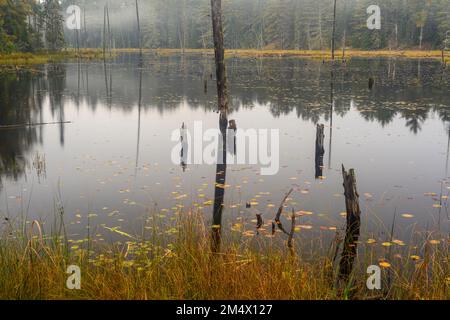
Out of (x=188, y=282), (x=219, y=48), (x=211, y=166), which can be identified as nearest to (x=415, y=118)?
(x=219, y=48)

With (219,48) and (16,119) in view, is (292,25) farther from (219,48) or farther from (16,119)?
(219,48)

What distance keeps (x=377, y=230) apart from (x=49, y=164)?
979cm

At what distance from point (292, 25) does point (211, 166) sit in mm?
113706

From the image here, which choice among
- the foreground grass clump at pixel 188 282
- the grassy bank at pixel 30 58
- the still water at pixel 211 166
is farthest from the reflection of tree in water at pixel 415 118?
the grassy bank at pixel 30 58

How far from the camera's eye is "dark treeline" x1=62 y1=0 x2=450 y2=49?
99.8 meters

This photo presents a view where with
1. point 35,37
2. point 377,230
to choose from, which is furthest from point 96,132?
point 35,37

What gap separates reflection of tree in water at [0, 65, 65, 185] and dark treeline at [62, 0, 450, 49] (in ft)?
136

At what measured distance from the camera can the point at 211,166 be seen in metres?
13.6

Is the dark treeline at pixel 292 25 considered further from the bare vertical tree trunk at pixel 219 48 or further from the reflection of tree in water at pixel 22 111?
the bare vertical tree trunk at pixel 219 48

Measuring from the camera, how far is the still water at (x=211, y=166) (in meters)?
9.54

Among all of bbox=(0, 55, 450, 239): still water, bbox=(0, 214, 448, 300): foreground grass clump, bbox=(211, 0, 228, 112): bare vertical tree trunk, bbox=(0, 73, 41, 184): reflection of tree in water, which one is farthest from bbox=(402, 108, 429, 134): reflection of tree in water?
bbox=(0, 214, 448, 300): foreground grass clump

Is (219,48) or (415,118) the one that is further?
(415,118)

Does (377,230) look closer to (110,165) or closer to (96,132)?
(110,165)
